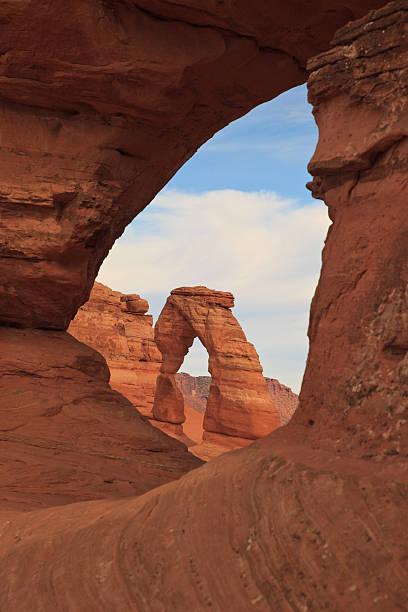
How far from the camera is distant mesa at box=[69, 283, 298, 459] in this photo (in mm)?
17109

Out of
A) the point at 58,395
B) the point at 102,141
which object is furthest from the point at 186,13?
the point at 58,395

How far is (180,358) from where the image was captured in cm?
2030

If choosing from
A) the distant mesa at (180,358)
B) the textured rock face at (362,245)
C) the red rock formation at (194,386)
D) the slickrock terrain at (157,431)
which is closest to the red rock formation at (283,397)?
the red rock formation at (194,386)

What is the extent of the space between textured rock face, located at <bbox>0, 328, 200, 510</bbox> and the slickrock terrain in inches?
1.1

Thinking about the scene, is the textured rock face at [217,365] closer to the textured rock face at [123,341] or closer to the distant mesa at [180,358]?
the distant mesa at [180,358]

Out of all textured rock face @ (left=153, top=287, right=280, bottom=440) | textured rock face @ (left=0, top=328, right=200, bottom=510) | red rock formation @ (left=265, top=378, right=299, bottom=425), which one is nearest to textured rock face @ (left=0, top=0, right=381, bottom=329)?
textured rock face @ (left=0, top=328, right=200, bottom=510)

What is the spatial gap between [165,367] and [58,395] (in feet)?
42.6

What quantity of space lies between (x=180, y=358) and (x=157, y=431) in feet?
43.0

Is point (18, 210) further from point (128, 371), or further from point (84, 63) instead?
point (128, 371)

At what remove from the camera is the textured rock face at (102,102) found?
19.8 ft

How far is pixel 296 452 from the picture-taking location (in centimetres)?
278

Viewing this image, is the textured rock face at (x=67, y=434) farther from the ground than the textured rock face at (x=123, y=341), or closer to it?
closer to it

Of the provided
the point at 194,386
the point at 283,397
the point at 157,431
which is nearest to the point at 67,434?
the point at 157,431

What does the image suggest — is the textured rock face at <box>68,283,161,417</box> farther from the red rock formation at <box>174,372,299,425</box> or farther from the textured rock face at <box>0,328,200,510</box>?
the red rock formation at <box>174,372,299,425</box>
